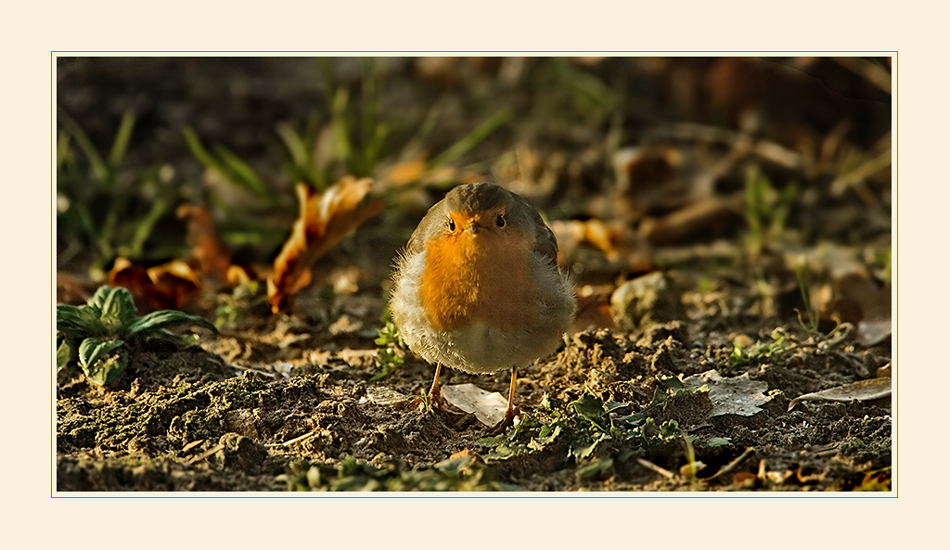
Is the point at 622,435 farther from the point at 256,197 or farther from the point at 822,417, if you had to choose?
the point at 256,197

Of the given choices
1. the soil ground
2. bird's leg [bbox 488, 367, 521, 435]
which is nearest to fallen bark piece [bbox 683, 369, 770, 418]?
the soil ground

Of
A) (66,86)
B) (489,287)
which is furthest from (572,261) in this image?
(66,86)

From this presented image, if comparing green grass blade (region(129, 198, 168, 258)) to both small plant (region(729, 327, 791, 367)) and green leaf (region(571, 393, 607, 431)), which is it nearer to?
green leaf (region(571, 393, 607, 431))

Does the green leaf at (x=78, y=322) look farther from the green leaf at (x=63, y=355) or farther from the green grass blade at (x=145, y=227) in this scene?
the green grass blade at (x=145, y=227)

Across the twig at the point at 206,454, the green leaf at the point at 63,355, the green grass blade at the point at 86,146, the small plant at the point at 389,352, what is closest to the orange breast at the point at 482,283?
the small plant at the point at 389,352

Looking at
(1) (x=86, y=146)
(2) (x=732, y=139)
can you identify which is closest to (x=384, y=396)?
(1) (x=86, y=146)

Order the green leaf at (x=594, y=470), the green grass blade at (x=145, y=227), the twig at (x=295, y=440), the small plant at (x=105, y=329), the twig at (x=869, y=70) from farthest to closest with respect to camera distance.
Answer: the twig at (x=869, y=70)
the green grass blade at (x=145, y=227)
the small plant at (x=105, y=329)
the twig at (x=295, y=440)
the green leaf at (x=594, y=470)
